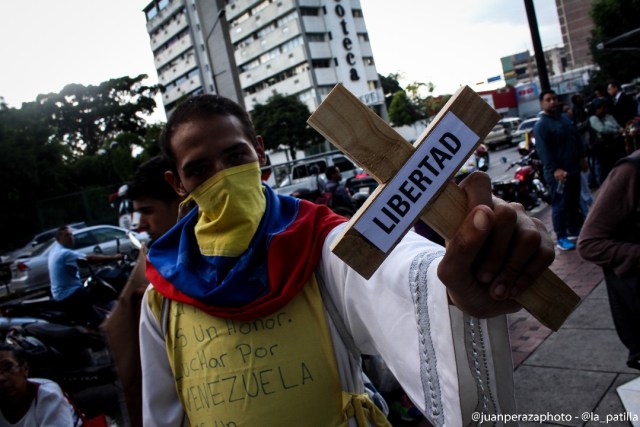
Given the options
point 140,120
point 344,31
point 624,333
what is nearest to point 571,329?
point 624,333

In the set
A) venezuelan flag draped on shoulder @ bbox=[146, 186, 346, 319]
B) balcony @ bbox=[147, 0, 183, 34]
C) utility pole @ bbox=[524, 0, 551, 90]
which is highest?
balcony @ bbox=[147, 0, 183, 34]

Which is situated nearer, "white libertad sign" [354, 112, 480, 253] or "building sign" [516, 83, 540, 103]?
"white libertad sign" [354, 112, 480, 253]

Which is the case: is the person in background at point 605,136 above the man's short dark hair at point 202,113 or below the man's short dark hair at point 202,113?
below

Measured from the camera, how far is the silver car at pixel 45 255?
13156 mm

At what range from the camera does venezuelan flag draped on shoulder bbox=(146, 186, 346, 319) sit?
1.34 m

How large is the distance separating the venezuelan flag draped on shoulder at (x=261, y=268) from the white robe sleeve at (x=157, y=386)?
0.56ft

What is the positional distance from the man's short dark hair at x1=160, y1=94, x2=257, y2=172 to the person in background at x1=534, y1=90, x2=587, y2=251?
17.1ft

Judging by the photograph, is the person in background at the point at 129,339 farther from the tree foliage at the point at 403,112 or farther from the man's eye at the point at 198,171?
the tree foliage at the point at 403,112

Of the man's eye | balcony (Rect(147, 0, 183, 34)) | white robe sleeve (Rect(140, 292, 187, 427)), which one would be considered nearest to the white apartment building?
balcony (Rect(147, 0, 183, 34))

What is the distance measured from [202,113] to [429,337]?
1036 mm

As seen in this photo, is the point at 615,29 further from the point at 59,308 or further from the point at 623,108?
the point at 59,308

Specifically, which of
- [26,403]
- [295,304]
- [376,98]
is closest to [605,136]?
[295,304]

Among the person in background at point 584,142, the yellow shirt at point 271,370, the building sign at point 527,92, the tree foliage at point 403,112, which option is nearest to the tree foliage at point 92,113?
the tree foliage at point 403,112

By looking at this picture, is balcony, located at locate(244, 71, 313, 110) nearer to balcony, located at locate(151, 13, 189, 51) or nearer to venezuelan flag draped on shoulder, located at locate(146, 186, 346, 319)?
balcony, located at locate(151, 13, 189, 51)
